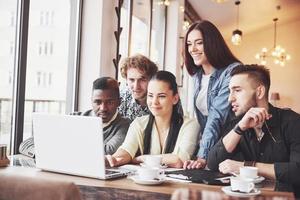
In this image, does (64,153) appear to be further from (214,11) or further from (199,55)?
(214,11)

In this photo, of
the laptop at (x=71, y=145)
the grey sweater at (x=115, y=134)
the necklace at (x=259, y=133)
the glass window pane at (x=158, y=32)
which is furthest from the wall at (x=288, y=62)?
the laptop at (x=71, y=145)

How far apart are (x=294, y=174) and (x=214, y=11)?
6576 millimetres

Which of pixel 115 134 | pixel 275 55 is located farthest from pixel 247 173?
pixel 275 55

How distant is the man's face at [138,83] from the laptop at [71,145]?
1.03 meters

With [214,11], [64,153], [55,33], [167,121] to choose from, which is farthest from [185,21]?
[64,153]

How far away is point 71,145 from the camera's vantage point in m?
1.51

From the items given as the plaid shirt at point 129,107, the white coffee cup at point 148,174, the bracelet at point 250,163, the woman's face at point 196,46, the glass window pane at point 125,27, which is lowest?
the white coffee cup at point 148,174

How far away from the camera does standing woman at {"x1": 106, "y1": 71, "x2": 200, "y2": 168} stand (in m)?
1.95

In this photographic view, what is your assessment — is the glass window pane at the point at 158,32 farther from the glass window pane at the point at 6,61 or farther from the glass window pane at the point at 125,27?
the glass window pane at the point at 6,61

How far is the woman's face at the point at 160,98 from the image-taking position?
1.95 meters

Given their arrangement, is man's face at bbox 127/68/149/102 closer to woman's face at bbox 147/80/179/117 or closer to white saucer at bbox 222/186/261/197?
woman's face at bbox 147/80/179/117

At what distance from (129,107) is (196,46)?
70 cm

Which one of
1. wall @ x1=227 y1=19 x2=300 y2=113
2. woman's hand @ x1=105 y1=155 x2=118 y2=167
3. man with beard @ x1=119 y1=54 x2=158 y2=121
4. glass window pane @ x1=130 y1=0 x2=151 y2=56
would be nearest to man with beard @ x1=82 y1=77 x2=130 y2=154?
woman's hand @ x1=105 y1=155 x2=118 y2=167

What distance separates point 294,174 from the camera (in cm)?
164
